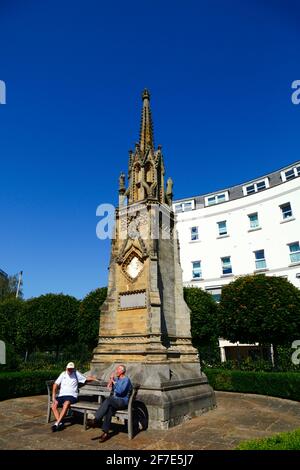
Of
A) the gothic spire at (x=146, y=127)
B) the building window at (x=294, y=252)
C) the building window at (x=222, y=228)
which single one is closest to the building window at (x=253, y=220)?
the building window at (x=222, y=228)

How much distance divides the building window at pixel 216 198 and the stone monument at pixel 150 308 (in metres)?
20.7

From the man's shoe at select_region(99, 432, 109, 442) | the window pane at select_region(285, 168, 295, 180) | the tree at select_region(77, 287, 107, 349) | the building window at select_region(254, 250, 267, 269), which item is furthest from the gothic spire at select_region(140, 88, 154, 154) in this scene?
the window pane at select_region(285, 168, 295, 180)

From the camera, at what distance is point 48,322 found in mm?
25703

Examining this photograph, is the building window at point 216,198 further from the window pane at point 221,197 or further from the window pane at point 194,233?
the window pane at point 194,233

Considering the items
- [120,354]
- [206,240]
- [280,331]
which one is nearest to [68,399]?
[120,354]

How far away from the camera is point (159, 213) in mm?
14422

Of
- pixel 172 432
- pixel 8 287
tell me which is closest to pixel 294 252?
pixel 172 432

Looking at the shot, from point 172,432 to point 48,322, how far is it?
19572 millimetres

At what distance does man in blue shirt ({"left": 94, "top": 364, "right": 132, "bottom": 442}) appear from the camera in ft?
25.5

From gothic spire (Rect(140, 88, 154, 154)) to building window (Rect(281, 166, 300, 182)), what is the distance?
1779 centimetres

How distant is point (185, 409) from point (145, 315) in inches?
140

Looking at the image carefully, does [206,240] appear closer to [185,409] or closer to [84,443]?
[185,409]

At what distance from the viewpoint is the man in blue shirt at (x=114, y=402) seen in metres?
7.78

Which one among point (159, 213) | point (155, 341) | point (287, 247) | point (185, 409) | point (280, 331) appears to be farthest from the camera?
point (287, 247)
